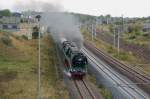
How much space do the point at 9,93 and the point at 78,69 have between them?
11.2 meters

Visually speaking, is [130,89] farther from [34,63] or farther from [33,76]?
[34,63]

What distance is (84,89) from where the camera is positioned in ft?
135

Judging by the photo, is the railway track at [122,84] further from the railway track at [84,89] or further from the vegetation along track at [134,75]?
the railway track at [84,89]

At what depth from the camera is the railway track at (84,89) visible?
37344 mm

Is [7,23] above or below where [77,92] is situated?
above

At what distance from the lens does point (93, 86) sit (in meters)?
43.2

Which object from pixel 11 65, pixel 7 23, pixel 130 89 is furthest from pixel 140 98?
pixel 7 23

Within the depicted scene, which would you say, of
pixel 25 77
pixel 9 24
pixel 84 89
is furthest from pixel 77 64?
pixel 9 24

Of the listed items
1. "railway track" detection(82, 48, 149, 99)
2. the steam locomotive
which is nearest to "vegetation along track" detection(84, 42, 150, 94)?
"railway track" detection(82, 48, 149, 99)

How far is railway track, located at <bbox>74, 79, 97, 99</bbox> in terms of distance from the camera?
1470 inches

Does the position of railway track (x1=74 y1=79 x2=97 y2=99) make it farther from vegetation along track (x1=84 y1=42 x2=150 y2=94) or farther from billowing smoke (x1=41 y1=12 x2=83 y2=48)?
billowing smoke (x1=41 y1=12 x2=83 y2=48)

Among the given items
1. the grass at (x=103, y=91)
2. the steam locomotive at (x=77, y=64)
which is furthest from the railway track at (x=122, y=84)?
the steam locomotive at (x=77, y=64)

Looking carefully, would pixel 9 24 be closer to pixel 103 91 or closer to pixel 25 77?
pixel 25 77

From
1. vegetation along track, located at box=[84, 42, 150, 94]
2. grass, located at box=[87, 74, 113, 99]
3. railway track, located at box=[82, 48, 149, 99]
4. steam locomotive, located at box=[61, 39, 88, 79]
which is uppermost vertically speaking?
steam locomotive, located at box=[61, 39, 88, 79]
